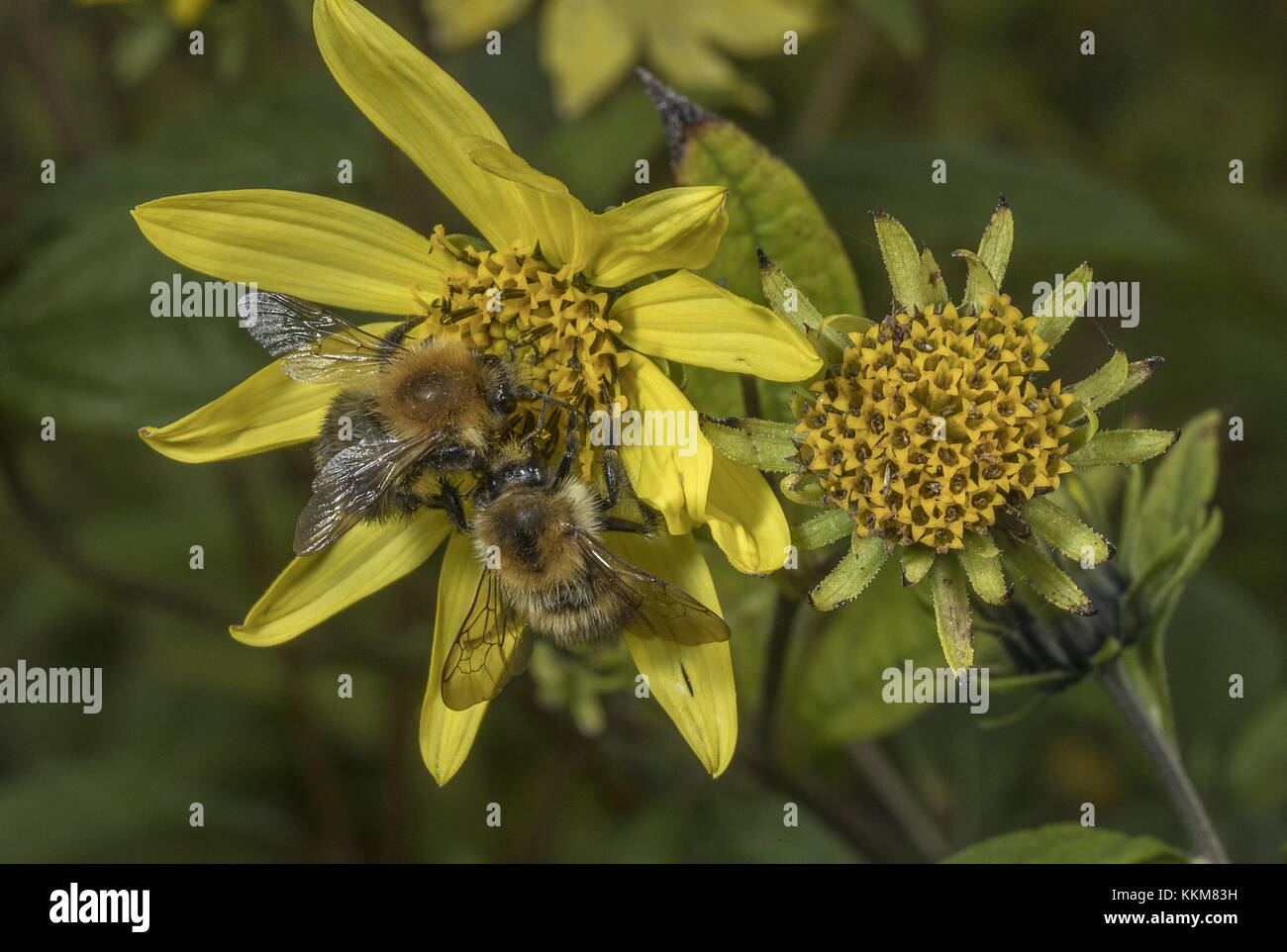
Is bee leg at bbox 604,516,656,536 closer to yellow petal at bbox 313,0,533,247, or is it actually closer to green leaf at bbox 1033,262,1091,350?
yellow petal at bbox 313,0,533,247

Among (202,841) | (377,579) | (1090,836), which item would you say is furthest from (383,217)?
(202,841)

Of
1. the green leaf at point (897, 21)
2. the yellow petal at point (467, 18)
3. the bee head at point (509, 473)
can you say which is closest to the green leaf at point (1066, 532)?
the bee head at point (509, 473)

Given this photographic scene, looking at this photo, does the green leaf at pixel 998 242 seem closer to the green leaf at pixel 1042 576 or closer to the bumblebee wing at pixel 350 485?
the green leaf at pixel 1042 576

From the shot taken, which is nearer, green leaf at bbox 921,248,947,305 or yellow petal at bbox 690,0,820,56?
green leaf at bbox 921,248,947,305

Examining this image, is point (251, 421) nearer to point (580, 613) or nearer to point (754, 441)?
point (580, 613)

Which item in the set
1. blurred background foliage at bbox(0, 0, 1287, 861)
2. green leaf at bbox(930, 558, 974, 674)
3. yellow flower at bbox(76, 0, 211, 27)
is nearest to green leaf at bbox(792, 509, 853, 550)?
green leaf at bbox(930, 558, 974, 674)

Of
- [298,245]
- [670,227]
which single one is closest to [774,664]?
[670,227]
